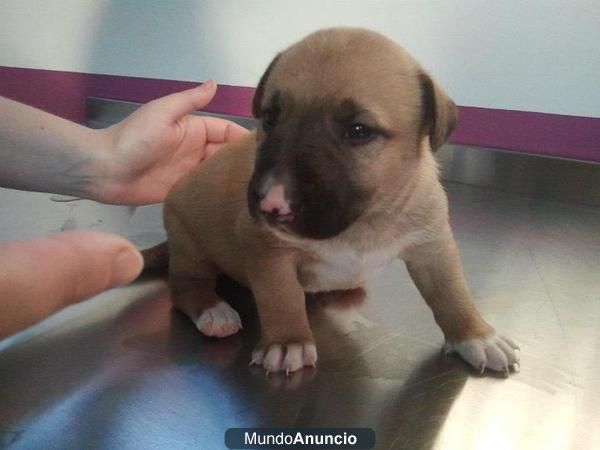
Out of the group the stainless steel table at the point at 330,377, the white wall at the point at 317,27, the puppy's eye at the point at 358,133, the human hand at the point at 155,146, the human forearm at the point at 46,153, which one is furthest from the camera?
the white wall at the point at 317,27

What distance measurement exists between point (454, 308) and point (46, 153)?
95 centimetres

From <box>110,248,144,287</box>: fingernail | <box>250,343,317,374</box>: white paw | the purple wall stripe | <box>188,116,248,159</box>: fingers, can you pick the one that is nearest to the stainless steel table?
<box>250,343,317,374</box>: white paw

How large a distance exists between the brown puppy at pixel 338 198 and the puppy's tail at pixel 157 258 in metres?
0.25

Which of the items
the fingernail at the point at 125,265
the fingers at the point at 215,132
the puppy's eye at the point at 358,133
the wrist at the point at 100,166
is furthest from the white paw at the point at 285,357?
the fingers at the point at 215,132

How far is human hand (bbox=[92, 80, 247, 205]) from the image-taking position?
64.9 inches

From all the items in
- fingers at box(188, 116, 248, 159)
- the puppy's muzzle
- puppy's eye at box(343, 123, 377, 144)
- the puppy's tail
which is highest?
puppy's eye at box(343, 123, 377, 144)

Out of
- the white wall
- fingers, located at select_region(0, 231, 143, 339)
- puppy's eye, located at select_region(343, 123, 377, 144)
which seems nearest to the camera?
fingers, located at select_region(0, 231, 143, 339)

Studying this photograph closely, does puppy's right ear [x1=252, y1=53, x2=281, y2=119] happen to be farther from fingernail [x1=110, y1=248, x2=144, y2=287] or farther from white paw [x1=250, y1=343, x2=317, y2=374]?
fingernail [x1=110, y1=248, x2=144, y2=287]

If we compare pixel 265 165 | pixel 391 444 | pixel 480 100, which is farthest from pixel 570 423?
pixel 480 100

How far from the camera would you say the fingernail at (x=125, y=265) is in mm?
690

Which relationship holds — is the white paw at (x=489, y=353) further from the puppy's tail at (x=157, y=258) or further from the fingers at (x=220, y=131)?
the fingers at (x=220, y=131)

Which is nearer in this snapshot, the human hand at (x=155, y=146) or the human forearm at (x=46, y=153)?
the human forearm at (x=46, y=153)

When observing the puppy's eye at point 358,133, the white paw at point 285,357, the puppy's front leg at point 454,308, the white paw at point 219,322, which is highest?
the puppy's eye at point 358,133

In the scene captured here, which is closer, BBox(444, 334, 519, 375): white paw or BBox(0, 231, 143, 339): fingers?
BBox(0, 231, 143, 339): fingers
